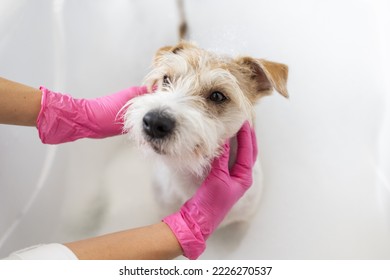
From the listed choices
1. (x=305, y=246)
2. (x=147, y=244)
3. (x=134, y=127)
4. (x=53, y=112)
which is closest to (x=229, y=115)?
(x=134, y=127)

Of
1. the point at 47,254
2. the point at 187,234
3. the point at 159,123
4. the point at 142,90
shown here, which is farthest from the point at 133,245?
the point at 142,90

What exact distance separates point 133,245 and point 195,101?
570 mm

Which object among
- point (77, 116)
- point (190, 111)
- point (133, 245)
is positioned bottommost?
point (133, 245)

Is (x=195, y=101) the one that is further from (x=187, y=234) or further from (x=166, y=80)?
(x=187, y=234)

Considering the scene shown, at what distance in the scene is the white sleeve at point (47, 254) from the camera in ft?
3.66

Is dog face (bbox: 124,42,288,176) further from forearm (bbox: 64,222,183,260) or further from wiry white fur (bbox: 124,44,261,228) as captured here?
forearm (bbox: 64,222,183,260)

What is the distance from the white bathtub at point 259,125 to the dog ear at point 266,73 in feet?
2.50

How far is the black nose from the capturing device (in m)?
1.16

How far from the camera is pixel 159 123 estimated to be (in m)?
1.16

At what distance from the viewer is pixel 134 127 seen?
124 cm

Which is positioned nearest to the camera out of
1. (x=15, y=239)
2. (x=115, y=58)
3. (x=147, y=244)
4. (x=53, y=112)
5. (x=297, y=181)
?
(x=147, y=244)

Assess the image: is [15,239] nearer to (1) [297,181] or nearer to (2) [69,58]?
(2) [69,58]

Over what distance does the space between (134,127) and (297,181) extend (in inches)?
49.3

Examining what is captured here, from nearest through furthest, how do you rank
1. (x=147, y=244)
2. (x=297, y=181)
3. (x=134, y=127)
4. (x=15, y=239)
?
(x=134, y=127) < (x=147, y=244) < (x=15, y=239) < (x=297, y=181)
